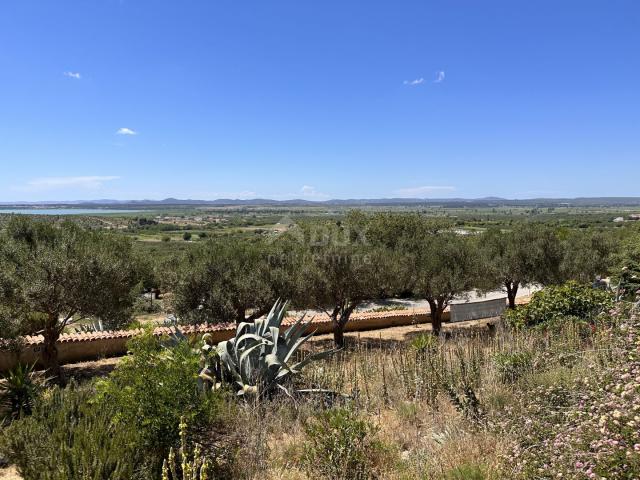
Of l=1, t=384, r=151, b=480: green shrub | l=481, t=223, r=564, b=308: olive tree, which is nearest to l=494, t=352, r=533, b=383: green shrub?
l=1, t=384, r=151, b=480: green shrub

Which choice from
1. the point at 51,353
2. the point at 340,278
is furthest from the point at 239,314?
the point at 51,353

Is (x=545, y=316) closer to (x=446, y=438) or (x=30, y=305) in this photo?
(x=446, y=438)

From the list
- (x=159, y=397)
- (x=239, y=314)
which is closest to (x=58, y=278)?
(x=239, y=314)

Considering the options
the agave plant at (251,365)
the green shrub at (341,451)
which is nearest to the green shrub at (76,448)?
the green shrub at (341,451)

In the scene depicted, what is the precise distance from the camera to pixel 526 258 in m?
20.0

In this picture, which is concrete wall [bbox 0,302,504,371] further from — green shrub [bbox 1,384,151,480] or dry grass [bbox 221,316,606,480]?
green shrub [bbox 1,384,151,480]

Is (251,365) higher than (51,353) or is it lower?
higher

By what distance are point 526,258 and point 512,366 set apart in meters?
15.4

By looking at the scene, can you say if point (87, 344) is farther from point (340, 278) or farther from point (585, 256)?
point (585, 256)

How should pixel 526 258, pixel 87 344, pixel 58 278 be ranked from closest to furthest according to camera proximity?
pixel 58 278 < pixel 87 344 < pixel 526 258

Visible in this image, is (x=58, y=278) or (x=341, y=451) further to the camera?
(x=58, y=278)

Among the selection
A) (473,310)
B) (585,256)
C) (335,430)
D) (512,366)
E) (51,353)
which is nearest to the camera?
(335,430)

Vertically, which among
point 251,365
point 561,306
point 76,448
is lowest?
point 561,306

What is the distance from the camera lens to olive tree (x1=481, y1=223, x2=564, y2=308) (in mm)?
19812
